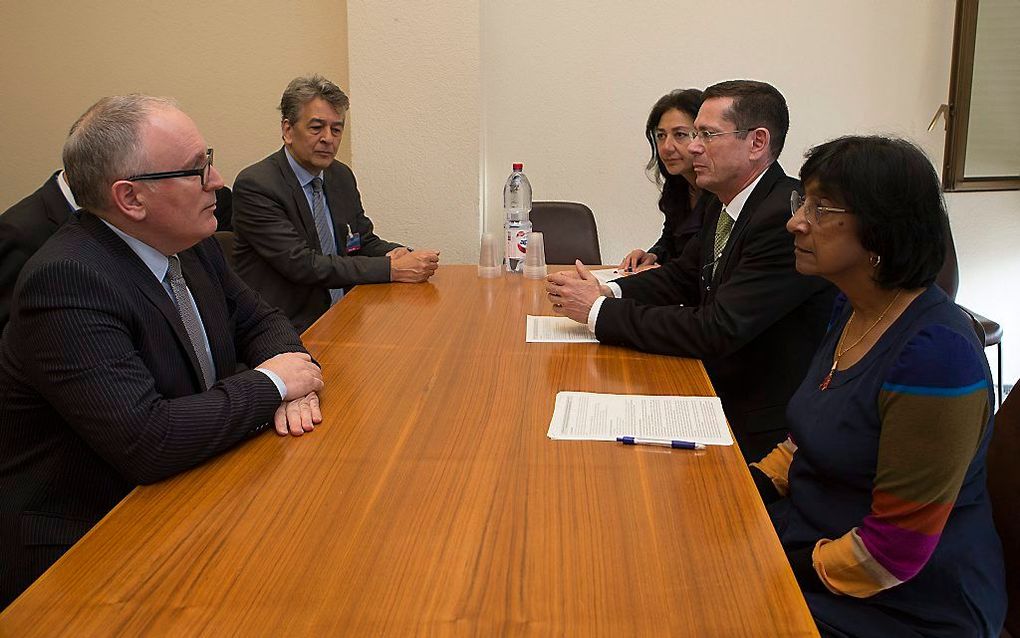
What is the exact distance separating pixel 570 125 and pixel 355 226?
4.89 ft

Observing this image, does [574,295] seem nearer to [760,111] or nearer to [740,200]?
[740,200]

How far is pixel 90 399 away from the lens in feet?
5.22

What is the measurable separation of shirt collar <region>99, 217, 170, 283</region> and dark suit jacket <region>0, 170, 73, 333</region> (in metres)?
0.92

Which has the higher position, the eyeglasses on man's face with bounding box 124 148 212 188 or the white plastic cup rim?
the eyeglasses on man's face with bounding box 124 148 212 188

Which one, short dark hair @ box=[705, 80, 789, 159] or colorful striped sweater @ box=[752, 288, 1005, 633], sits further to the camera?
short dark hair @ box=[705, 80, 789, 159]

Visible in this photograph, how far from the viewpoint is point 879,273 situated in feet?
5.47

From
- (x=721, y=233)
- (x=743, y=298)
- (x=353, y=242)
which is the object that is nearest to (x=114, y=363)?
(x=743, y=298)

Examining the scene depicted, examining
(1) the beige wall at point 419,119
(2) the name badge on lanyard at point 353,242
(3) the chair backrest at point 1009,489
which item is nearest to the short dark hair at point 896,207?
(3) the chair backrest at point 1009,489

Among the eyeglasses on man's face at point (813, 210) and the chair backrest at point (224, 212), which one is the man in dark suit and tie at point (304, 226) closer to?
the chair backrest at point (224, 212)

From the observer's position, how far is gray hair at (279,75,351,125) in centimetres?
353

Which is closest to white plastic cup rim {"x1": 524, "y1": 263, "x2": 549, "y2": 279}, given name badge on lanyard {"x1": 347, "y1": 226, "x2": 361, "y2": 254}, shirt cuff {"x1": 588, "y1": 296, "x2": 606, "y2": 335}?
name badge on lanyard {"x1": 347, "y1": 226, "x2": 361, "y2": 254}

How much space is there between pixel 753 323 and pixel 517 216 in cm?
195

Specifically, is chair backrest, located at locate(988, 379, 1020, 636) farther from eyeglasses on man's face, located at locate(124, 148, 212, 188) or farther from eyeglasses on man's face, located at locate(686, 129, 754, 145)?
eyeglasses on man's face, located at locate(124, 148, 212, 188)

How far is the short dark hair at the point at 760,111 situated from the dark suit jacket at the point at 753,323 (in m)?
0.09
